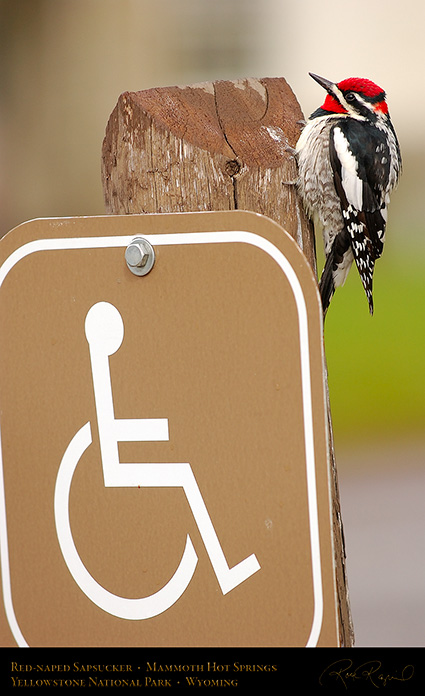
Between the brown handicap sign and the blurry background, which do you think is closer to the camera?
the brown handicap sign

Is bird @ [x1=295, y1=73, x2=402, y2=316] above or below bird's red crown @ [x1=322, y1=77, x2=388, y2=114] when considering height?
below

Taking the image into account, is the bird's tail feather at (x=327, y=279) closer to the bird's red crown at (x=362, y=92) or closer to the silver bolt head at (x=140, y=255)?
the bird's red crown at (x=362, y=92)

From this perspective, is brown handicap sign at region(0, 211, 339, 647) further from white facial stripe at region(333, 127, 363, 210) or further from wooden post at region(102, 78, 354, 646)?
white facial stripe at region(333, 127, 363, 210)

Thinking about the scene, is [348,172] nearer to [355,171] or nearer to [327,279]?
[355,171]

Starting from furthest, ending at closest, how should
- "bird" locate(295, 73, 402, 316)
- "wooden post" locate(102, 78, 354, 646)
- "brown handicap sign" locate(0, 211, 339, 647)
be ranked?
"bird" locate(295, 73, 402, 316)
"wooden post" locate(102, 78, 354, 646)
"brown handicap sign" locate(0, 211, 339, 647)

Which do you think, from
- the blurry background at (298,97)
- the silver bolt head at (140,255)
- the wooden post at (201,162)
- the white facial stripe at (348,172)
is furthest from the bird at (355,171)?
the blurry background at (298,97)

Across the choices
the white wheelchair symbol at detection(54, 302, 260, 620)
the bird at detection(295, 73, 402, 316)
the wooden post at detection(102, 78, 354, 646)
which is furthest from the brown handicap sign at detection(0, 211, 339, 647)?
the bird at detection(295, 73, 402, 316)

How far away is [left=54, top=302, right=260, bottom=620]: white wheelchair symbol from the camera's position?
1.05 metres

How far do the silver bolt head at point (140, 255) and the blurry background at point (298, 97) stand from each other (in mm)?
3722

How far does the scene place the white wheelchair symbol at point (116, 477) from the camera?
1052mm

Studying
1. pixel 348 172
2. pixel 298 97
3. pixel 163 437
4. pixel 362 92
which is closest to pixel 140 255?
pixel 163 437

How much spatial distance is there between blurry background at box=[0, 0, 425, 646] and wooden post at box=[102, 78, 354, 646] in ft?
11.5

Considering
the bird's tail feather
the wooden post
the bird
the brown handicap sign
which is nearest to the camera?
the brown handicap sign

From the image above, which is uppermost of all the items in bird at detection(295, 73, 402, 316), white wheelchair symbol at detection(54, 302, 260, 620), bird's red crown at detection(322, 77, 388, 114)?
bird's red crown at detection(322, 77, 388, 114)
